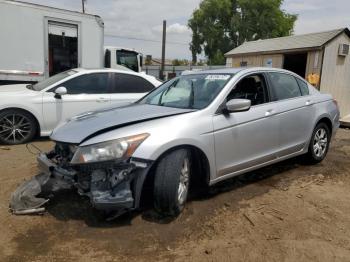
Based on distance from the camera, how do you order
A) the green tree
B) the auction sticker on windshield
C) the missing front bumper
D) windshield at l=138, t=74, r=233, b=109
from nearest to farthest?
the missing front bumper
windshield at l=138, t=74, r=233, b=109
the auction sticker on windshield
the green tree

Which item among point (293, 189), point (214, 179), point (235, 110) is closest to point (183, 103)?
point (235, 110)

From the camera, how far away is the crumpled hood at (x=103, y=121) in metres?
3.63

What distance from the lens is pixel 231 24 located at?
149ft

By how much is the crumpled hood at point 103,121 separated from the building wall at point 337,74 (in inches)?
440

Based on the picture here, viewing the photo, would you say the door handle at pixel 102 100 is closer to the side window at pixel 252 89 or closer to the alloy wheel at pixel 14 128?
the alloy wheel at pixel 14 128

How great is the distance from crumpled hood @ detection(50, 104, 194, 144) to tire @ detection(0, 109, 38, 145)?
9.86 ft

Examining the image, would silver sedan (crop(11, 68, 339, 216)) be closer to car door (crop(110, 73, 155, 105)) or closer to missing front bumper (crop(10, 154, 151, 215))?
missing front bumper (crop(10, 154, 151, 215))

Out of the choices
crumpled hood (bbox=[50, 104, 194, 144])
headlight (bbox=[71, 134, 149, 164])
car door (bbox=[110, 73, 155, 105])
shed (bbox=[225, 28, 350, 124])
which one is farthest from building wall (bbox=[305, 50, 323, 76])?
headlight (bbox=[71, 134, 149, 164])

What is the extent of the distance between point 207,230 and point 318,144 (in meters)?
3.07

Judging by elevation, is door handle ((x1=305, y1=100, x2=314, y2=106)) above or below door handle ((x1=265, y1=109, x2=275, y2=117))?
above

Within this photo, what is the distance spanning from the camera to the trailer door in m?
10.6

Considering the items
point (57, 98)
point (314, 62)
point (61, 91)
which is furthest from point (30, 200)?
point (314, 62)

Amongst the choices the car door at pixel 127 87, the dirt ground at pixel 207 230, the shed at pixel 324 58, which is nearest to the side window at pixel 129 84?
Result: the car door at pixel 127 87

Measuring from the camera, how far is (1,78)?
9.75 m
